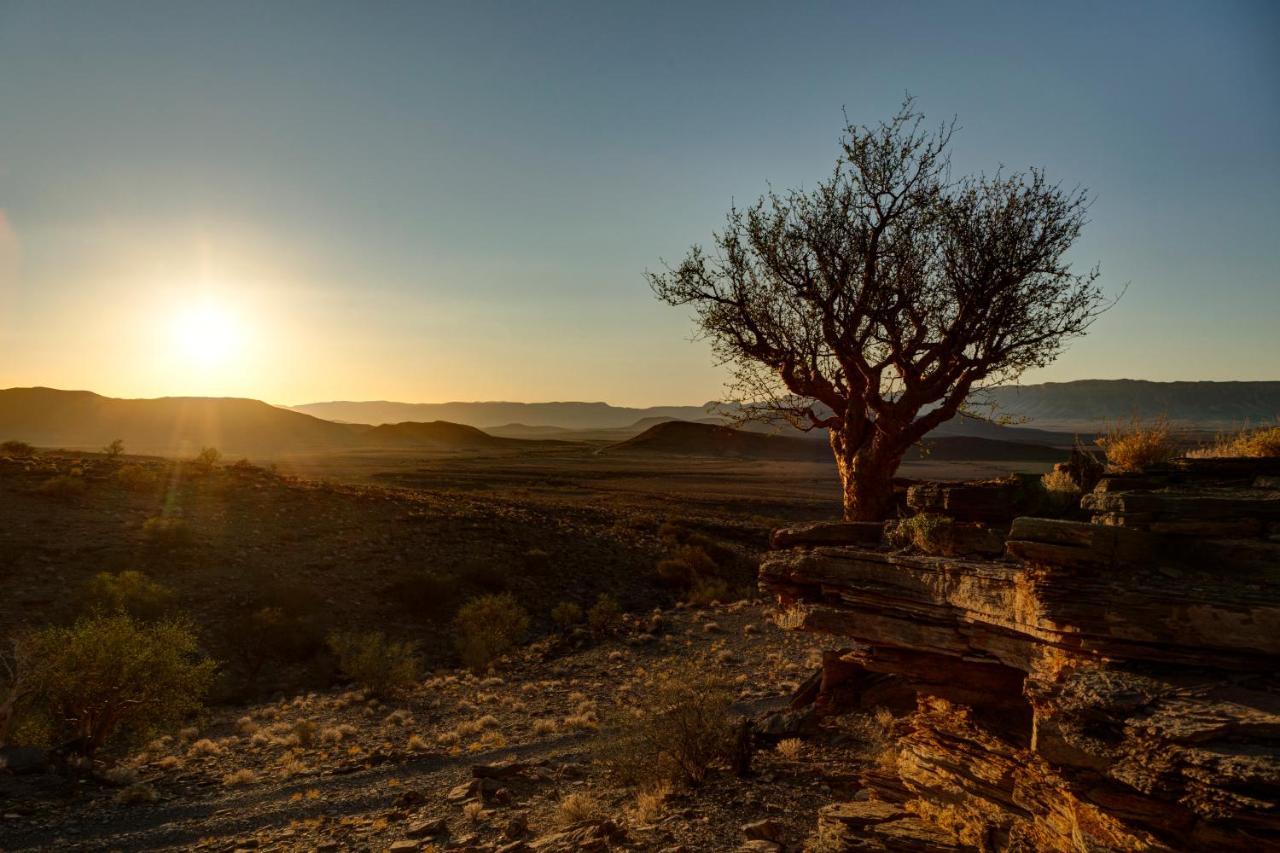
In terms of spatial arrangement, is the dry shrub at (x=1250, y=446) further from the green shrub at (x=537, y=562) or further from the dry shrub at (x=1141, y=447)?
the green shrub at (x=537, y=562)

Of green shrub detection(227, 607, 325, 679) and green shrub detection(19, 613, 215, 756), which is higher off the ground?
green shrub detection(19, 613, 215, 756)

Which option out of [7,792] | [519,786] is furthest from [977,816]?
[7,792]

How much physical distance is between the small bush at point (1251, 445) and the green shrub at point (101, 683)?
23.1m

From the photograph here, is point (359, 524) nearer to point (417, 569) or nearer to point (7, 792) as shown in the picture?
point (417, 569)

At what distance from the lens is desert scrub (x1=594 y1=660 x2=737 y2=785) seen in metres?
12.4

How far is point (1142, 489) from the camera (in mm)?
9000

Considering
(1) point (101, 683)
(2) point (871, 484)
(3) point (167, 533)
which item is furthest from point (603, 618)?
(3) point (167, 533)

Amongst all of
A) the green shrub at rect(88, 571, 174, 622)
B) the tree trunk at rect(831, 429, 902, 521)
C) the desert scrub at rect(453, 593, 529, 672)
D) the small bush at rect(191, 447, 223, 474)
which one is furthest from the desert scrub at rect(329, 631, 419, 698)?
the small bush at rect(191, 447, 223, 474)

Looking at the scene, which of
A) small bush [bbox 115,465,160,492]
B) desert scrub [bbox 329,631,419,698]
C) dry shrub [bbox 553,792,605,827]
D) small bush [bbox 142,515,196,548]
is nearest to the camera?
dry shrub [bbox 553,792,605,827]

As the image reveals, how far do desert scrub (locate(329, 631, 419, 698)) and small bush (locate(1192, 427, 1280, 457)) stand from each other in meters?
21.7

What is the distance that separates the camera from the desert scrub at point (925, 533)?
10.2 m

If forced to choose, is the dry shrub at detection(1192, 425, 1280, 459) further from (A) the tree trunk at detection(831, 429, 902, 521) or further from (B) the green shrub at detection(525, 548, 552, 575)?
(B) the green shrub at detection(525, 548, 552, 575)

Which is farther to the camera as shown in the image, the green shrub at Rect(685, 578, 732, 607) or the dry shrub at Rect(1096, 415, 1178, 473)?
the green shrub at Rect(685, 578, 732, 607)

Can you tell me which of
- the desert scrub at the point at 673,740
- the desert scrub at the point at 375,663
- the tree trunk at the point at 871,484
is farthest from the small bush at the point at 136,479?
the tree trunk at the point at 871,484
